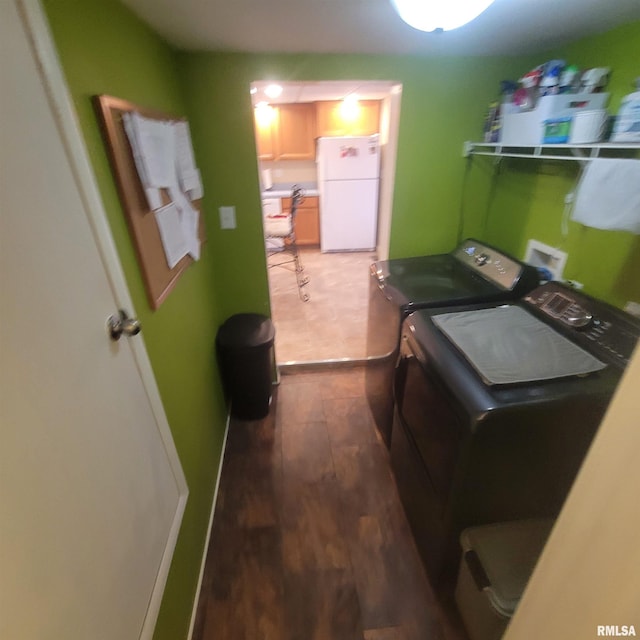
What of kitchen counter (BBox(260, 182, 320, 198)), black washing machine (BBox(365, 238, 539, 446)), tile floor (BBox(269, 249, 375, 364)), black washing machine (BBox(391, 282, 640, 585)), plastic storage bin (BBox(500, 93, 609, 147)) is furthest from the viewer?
kitchen counter (BBox(260, 182, 320, 198))

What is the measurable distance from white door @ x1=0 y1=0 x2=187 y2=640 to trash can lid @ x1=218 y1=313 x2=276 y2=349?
1.08m

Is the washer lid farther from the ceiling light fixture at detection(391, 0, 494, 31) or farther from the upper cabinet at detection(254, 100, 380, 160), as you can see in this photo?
the upper cabinet at detection(254, 100, 380, 160)

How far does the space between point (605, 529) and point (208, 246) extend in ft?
6.68

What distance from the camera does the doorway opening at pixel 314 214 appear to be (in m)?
3.07

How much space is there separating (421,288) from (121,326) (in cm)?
131

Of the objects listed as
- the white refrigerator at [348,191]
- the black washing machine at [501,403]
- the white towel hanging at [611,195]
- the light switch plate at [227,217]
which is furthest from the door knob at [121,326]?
the white refrigerator at [348,191]

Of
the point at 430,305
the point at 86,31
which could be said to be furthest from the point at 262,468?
the point at 86,31

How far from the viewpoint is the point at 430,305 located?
157 centimetres

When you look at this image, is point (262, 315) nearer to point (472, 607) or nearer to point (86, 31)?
point (86, 31)

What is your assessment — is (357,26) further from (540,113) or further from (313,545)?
(313,545)

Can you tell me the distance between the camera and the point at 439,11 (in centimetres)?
88

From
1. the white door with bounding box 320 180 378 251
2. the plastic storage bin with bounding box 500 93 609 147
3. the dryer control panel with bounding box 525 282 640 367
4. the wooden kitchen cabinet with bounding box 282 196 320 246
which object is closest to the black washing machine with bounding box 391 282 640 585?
the dryer control panel with bounding box 525 282 640 367

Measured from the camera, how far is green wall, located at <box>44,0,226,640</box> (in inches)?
33.5

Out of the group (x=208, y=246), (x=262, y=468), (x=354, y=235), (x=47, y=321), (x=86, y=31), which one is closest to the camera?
(x=47, y=321)
